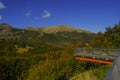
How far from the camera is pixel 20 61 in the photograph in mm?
110375

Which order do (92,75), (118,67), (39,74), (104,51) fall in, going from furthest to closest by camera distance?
(39,74), (104,51), (92,75), (118,67)

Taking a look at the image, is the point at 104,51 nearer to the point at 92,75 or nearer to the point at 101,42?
the point at 92,75

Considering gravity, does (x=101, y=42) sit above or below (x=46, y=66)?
above

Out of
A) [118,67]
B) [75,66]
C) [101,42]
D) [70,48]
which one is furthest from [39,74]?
[118,67]

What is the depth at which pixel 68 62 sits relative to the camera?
75.6 meters

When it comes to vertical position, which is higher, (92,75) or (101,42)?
(101,42)

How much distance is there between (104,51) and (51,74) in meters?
27.2

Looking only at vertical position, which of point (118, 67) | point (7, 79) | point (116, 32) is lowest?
point (7, 79)

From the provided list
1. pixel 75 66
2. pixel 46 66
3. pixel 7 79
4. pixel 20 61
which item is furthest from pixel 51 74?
pixel 20 61

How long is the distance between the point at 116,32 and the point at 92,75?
38.8 metres

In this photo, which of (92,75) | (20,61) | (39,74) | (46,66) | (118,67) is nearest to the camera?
(118,67)

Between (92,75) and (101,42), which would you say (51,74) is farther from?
(92,75)

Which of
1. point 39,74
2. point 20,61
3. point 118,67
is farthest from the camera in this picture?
point 20,61

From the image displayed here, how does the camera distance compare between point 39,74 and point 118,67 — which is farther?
point 39,74
